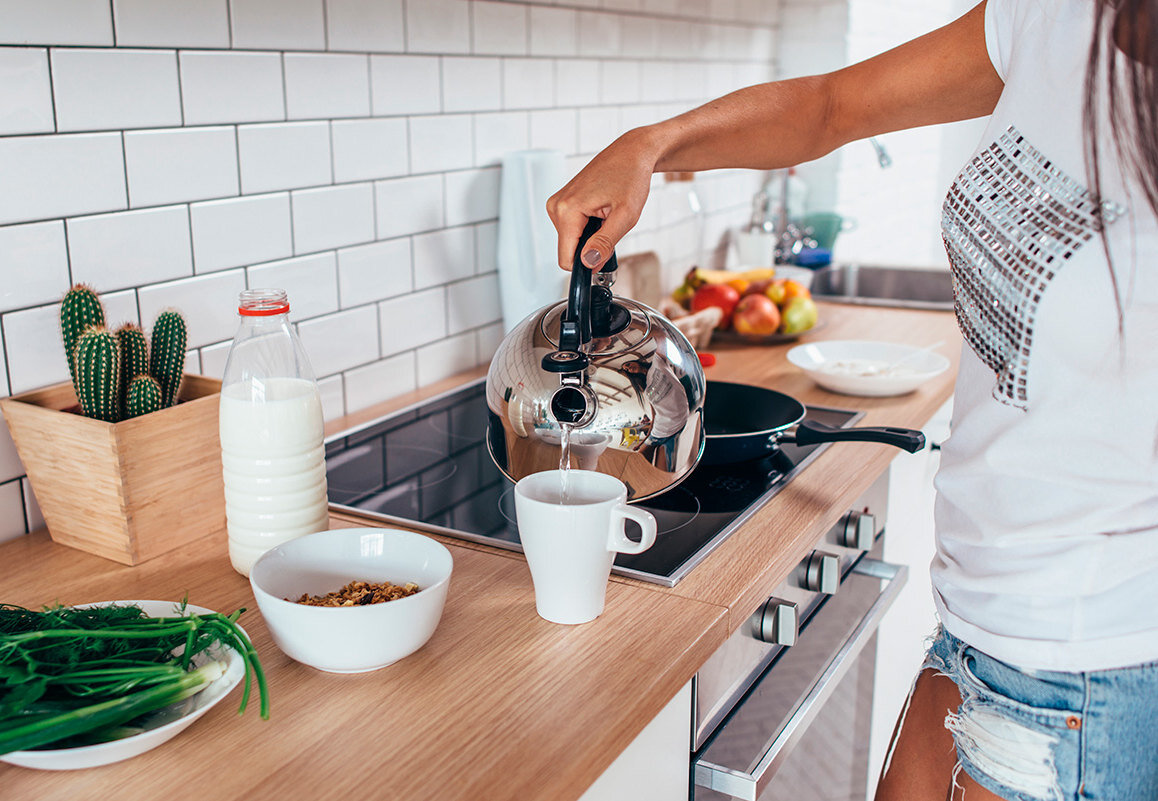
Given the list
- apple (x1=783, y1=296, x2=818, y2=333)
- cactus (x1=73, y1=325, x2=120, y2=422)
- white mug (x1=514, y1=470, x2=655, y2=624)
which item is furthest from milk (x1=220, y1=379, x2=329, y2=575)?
apple (x1=783, y1=296, x2=818, y2=333)

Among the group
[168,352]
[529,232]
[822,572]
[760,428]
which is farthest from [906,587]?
[168,352]

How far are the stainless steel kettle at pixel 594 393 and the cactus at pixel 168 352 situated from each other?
307 millimetres

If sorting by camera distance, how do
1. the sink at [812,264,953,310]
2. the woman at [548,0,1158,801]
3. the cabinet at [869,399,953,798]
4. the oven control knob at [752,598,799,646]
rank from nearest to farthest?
the woman at [548,0,1158,801] → the oven control knob at [752,598,799,646] → the cabinet at [869,399,953,798] → the sink at [812,264,953,310]

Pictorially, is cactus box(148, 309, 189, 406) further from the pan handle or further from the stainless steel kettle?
the pan handle

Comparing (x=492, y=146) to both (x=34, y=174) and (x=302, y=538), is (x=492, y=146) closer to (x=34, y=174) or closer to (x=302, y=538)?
(x=34, y=174)

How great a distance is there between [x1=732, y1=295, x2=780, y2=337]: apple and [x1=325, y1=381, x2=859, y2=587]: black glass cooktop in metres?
0.46

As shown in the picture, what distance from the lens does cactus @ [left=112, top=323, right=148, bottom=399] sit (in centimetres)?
98

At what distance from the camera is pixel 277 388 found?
0.94 meters

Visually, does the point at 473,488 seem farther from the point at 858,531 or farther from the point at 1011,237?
the point at 1011,237

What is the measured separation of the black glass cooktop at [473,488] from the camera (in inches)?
41.2

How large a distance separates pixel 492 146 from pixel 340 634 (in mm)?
1088

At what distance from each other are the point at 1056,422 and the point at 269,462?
2.16 feet

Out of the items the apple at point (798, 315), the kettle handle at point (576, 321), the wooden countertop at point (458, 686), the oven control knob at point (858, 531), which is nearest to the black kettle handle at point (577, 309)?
the kettle handle at point (576, 321)

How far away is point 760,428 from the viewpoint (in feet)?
4.51
